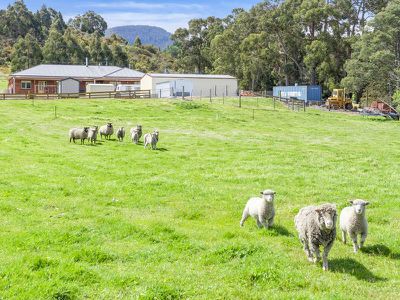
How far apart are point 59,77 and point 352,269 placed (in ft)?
257

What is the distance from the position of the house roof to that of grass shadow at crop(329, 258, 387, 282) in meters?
76.5

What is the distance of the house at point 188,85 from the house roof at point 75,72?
868 cm

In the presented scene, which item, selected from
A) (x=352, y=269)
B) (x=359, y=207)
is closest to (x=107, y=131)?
(x=359, y=207)

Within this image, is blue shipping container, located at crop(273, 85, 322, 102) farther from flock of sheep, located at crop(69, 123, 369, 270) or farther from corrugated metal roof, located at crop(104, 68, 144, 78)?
flock of sheep, located at crop(69, 123, 369, 270)

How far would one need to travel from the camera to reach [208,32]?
5103 inches

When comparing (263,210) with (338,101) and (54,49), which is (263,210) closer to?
(338,101)

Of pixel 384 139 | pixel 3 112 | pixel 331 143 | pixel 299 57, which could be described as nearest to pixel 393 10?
pixel 299 57

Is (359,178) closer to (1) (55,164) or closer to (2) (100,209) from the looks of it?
(2) (100,209)

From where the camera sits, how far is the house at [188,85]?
75375 mm

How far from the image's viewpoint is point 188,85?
252 feet

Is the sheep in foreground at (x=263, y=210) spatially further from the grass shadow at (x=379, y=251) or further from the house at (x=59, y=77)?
the house at (x=59, y=77)

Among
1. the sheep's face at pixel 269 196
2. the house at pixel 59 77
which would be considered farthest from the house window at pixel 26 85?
the sheep's face at pixel 269 196

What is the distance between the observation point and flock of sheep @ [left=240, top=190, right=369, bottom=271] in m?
9.61

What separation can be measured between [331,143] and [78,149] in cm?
1851
